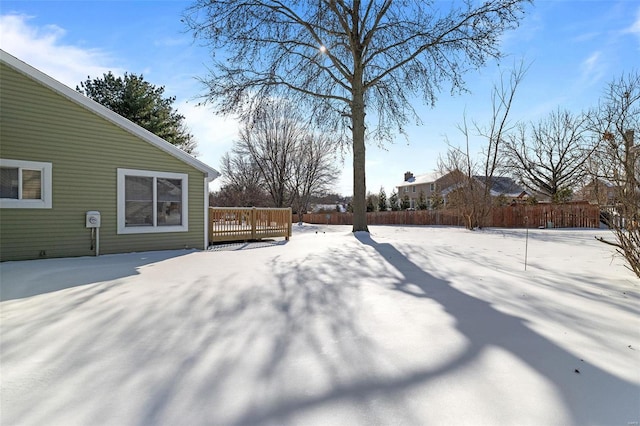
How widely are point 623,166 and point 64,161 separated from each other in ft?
32.9

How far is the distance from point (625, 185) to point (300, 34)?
11.5 metres

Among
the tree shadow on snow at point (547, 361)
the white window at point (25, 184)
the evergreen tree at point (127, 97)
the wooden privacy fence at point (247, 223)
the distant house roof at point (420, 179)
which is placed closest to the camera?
the tree shadow on snow at point (547, 361)

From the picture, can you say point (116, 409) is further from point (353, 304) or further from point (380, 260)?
point (380, 260)

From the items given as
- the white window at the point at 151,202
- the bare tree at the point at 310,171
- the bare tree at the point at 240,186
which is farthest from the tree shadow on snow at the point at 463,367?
the bare tree at the point at 240,186

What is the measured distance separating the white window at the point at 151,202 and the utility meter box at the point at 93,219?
1.61 ft

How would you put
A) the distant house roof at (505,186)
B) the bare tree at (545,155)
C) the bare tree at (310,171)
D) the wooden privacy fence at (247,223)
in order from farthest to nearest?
the bare tree at (310,171), the distant house roof at (505,186), the bare tree at (545,155), the wooden privacy fence at (247,223)

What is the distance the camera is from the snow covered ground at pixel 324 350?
1809 millimetres

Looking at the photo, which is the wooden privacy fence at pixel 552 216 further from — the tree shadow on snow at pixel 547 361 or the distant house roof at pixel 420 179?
the distant house roof at pixel 420 179

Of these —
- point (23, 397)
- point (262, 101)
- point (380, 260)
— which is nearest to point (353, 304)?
point (23, 397)

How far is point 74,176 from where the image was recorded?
741 cm

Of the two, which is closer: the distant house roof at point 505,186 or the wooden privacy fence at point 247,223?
the wooden privacy fence at point 247,223

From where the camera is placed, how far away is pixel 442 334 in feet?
9.12

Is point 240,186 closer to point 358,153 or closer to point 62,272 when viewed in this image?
point 358,153

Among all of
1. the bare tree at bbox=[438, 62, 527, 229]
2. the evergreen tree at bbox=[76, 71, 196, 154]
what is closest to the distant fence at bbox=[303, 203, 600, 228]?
the bare tree at bbox=[438, 62, 527, 229]
